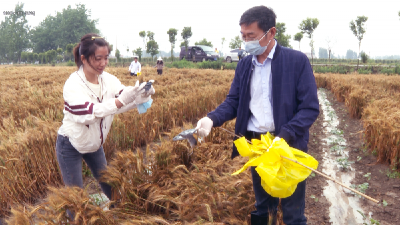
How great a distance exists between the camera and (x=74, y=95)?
1.96 m

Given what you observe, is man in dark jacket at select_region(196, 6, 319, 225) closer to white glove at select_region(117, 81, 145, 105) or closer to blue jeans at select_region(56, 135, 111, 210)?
white glove at select_region(117, 81, 145, 105)

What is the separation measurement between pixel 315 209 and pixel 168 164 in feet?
5.38

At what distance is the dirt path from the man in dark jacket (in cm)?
122

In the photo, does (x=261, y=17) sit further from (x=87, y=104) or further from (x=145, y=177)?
(x=145, y=177)

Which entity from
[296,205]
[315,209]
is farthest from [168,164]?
[315,209]

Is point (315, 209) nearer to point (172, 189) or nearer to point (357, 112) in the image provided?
point (172, 189)

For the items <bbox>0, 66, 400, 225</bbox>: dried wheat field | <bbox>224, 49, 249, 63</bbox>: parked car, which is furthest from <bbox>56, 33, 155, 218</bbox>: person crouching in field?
<bbox>224, 49, 249, 63</bbox>: parked car

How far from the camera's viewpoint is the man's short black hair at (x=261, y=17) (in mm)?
1730

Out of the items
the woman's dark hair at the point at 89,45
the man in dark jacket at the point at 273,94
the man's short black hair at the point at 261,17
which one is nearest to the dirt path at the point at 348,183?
the man in dark jacket at the point at 273,94

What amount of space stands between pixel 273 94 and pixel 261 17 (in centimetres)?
50

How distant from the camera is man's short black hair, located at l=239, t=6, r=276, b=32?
173 cm

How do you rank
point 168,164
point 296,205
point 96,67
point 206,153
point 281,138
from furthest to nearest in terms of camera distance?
point 206,153 → point 168,164 → point 96,67 → point 296,205 → point 281,138

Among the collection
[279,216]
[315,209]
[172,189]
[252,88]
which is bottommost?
[315,209]

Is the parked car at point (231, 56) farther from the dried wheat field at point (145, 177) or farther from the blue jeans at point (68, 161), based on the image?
the blue jeans at point (68, 161)
